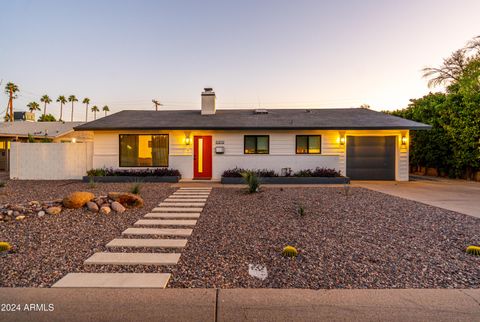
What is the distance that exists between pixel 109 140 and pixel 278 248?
35.1 ft

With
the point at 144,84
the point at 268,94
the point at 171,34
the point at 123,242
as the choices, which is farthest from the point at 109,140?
the point at 268,94

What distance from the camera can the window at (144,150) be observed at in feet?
37.1

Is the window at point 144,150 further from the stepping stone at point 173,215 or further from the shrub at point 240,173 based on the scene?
the stepping stone at point 173,215

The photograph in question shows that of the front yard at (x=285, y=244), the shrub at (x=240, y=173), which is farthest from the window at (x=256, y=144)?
the front yard at (x=285, y=244)

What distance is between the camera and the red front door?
11.2m

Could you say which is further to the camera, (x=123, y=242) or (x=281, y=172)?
(x=281, y=172)

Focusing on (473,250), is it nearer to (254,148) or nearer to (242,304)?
(242,304)

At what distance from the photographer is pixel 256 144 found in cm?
1120

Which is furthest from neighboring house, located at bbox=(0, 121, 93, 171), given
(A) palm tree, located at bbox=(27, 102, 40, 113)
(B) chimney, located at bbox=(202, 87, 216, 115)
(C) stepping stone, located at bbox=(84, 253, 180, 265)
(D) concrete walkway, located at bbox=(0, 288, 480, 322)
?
(A) palm tree, located at bbox=(27, 102, 40, 113)

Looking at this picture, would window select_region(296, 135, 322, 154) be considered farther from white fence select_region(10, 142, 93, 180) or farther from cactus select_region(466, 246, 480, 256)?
white fence select_region(10, 142, 93, 180)

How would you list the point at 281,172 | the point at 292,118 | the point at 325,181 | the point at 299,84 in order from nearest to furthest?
the point at 325,181
the point at 281,172
the point at 292,118
the point at 299,84

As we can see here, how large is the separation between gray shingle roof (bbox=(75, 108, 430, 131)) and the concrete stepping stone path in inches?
222

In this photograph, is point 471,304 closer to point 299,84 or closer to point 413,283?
point 413,283

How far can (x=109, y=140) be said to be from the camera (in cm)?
1122
